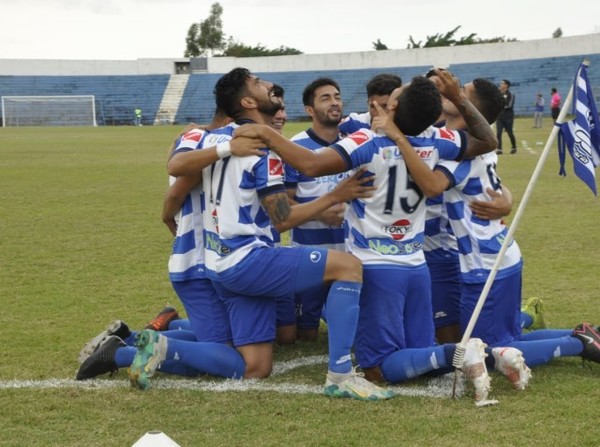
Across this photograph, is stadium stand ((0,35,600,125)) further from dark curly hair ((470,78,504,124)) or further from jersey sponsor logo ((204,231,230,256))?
jersey sponsor logo ((204,231,230,256))

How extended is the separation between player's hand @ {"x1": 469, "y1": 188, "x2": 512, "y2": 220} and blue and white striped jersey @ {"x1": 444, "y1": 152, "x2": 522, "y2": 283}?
0.03m

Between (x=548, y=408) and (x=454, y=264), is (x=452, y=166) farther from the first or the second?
(x=548, y=408)

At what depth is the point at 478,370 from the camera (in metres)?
4.68

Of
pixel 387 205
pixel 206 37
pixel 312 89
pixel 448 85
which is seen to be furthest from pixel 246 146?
pixel 206 37

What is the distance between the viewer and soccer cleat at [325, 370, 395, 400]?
4.83m

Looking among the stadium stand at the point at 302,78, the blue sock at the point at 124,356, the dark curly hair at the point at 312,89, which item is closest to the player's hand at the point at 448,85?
the dark curly hair at the point at 312,89

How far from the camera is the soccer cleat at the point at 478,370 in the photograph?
15.3 ft

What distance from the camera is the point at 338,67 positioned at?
61.9 meters

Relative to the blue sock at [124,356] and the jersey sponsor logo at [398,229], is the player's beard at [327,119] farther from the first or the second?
the blue sock at [124,356]

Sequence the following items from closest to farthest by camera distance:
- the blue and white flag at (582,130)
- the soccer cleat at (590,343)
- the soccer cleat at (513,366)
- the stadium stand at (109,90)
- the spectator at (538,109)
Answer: the soccer cleat at (513,366)
the blue and white flag at (582,130)
the soccer cleat at (590,343)
the spectator at (538,109)
the stadium stand at (109,90)

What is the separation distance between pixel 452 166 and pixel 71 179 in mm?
15167

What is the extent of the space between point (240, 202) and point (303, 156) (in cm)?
49

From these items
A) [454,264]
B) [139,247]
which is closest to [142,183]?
[139,247]

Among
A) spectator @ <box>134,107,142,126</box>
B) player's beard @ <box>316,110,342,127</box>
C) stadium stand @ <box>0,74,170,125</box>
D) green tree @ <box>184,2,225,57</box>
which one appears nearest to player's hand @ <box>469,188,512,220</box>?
player's beard @ <box>316,110,342,127</box>
